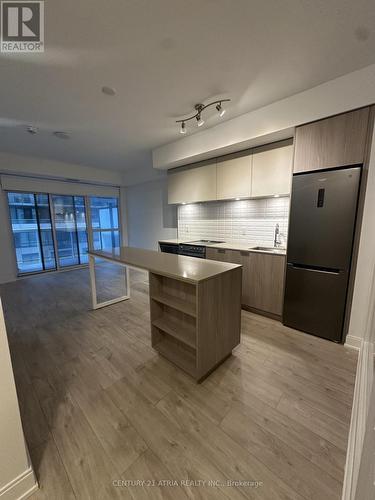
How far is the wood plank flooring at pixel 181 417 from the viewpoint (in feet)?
3.53

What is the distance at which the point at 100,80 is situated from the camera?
1986mm

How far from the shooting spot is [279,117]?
93.0 inches

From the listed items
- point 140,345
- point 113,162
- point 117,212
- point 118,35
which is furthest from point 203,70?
point 117,212

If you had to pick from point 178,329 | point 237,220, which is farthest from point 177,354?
point 237,220

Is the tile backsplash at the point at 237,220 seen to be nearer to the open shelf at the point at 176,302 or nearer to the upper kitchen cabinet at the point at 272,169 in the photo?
the upper kitchen cabinet at the point at 272,169

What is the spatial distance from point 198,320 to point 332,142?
2.26 meters

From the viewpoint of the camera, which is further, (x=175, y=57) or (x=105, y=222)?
(x=105, y=222)

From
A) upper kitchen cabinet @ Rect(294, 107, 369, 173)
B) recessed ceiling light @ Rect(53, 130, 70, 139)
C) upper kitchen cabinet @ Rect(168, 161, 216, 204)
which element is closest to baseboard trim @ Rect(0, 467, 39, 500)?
upper kitchen cabinet @ Rect(294, 107, 369, 173)

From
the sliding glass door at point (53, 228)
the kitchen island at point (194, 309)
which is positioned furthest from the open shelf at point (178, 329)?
the sliding glass door at point (53, 228)

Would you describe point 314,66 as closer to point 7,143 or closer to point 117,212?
point 7,143

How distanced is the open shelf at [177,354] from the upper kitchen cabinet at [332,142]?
7.79ft

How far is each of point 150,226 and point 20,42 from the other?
4432mm

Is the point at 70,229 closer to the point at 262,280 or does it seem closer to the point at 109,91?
the point at 109,91

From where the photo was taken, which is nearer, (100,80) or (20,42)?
(20,42)
